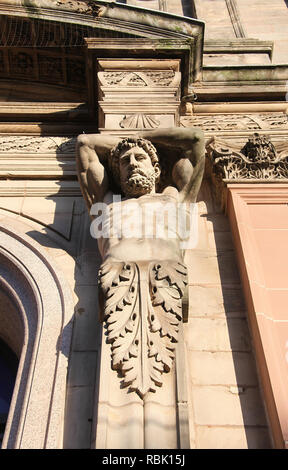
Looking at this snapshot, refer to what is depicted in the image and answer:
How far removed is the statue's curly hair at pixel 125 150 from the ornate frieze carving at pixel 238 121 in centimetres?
208

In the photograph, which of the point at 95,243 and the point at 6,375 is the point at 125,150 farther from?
the point at 6,375

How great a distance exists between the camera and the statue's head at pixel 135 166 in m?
4.50

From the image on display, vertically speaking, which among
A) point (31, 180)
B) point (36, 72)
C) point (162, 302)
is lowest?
point (162, 302)

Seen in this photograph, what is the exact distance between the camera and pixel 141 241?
3.94m

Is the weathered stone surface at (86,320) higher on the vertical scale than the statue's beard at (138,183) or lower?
lower

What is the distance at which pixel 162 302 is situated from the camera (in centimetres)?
347

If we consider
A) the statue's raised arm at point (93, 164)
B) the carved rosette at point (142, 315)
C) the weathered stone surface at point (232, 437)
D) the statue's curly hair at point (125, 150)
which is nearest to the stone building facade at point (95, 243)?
the weathered stone surface at point (232, 437)

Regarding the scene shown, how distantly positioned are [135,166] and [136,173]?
7 centimetres

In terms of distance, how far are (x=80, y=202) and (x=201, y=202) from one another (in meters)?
1.31

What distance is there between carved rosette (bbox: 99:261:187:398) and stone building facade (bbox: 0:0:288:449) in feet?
0.38

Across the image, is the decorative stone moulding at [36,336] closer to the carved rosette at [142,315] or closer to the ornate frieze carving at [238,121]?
the carved rosette at [142,315]

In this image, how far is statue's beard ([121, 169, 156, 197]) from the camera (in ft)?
14.7

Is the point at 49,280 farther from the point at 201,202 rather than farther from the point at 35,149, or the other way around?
the point at 35,149
